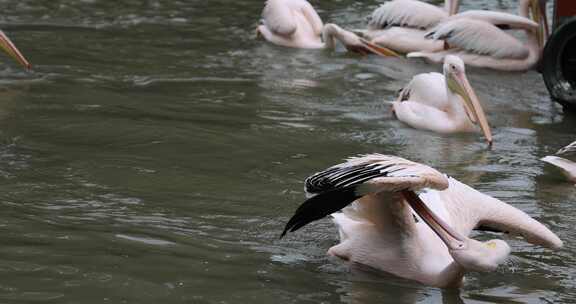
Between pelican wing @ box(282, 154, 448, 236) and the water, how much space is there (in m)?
0.34

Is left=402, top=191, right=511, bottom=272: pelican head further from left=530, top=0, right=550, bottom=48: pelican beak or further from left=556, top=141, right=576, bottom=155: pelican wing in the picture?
left=530, top=0, right=550, bottom=48: pelican beak

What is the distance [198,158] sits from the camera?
6.45 m

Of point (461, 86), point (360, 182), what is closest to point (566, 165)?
point (461, 86)

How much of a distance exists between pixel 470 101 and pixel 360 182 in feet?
11.3

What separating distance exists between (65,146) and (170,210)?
4.55 feet

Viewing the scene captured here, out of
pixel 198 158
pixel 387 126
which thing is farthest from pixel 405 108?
pixel 198 158

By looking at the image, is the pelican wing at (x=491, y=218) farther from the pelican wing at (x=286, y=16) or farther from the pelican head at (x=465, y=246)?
the pelican wing at (x=286, y=16)

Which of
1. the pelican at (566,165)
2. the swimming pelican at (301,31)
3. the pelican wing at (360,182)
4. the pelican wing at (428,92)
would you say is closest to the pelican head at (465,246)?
the pelican wing at (360,182)

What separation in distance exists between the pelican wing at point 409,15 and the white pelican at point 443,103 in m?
2.23

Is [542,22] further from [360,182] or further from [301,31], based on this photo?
[360,182]

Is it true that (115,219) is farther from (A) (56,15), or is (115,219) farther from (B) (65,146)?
(A) (56,15)

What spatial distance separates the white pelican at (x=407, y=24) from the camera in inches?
401

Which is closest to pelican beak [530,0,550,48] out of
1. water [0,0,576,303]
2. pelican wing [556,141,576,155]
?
water [0,0,576,303]

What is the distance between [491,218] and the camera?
15.5 feet
